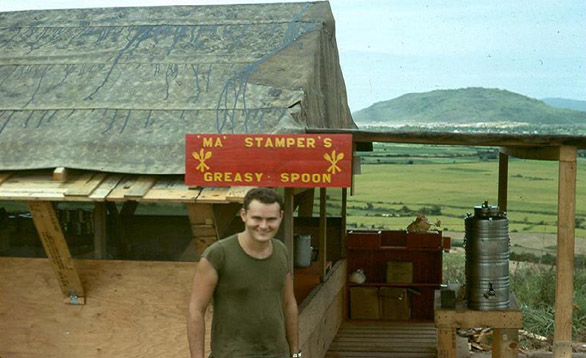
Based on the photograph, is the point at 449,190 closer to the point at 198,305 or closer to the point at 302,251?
the point at 302,251

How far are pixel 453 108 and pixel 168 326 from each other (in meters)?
99.4

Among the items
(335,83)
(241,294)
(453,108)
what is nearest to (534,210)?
(335,83)

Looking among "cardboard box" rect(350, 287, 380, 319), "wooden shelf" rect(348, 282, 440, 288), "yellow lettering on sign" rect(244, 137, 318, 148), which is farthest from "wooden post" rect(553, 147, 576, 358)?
"cardboard box" rect(350, 287, 380, 319)

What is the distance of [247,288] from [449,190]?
4897 centimetres

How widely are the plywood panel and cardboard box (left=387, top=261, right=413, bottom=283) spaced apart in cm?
488

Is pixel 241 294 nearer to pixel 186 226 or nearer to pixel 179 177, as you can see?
pixel 179 177

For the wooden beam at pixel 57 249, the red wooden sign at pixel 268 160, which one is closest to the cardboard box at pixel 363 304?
the wooden beam at pixel 57 249

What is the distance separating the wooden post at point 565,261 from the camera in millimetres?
9109

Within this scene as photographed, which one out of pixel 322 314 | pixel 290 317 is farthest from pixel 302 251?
pixel 290 317

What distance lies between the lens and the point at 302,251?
11078 mm

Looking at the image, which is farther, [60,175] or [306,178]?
[60,175]

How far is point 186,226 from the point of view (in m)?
13.2

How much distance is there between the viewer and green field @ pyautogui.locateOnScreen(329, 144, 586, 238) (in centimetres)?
4212

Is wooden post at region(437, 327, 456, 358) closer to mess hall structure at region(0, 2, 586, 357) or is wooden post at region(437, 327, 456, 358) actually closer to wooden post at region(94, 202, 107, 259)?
mess hall structure at region(0, 2, 586, 357)
